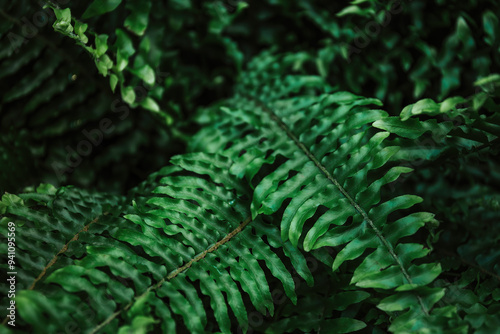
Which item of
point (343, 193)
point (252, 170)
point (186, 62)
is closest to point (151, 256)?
point (252, 170)

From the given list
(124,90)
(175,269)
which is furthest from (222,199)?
(124,90)

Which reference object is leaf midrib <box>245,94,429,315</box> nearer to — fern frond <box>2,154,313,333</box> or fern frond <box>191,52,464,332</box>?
fern frond <box>191,52,464,332</box>

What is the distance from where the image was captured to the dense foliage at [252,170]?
35.2 inches

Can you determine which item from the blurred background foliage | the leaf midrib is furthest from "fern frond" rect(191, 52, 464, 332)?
the blurred background foliage

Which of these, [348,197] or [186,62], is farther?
[186,62]

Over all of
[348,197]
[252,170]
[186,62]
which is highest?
[186,62]

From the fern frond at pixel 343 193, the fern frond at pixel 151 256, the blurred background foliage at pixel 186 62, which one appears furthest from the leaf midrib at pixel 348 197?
the blurred background foliage at pixel 186 62

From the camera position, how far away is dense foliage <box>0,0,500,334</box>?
2.93 ft

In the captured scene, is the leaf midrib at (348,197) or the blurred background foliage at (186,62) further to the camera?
the blurred background foliage at (186,62)

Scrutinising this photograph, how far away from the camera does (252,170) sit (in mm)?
1123

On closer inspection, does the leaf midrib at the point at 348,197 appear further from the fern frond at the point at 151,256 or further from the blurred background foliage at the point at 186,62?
the blurred background foliage at the point at 186,62

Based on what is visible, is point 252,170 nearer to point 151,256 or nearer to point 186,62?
point 151,256

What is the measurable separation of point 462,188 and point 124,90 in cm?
128

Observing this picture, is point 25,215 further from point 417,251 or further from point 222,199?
point 417,251
